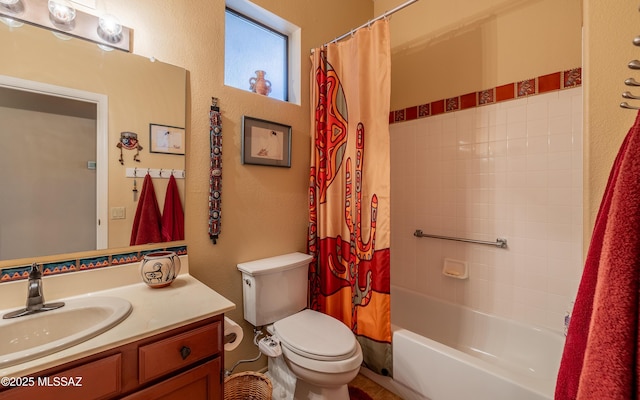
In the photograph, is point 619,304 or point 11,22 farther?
point 11,22

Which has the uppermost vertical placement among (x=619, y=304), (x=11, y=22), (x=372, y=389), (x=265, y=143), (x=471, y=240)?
(x=11, y=22)

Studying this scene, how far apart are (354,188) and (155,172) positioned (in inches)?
42.4

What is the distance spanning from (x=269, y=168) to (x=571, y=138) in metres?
1.77

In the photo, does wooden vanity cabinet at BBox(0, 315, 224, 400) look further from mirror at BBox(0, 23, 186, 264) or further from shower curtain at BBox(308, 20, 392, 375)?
shower curtain at BBox(308, 20, 392, 375)

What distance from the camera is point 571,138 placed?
150 centimetres

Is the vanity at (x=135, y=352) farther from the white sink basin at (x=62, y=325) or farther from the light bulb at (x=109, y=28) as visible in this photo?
the light bulb at (x=109, y=28)

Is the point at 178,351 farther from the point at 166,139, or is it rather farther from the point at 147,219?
the point at 166,139

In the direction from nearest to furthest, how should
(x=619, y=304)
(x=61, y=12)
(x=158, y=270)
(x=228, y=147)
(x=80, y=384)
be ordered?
(x=619, y=304), (x=80, y=384), (x=61, y=12), (x=158, y=270), (x=228, y=147)

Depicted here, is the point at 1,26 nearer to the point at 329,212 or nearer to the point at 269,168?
the point at 269,168

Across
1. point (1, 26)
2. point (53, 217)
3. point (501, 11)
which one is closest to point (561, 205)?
point (501, 11)

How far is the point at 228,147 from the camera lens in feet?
5.06

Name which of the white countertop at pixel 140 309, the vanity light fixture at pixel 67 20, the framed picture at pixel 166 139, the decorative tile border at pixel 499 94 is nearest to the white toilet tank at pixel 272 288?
the white countertop at pixel 140 309

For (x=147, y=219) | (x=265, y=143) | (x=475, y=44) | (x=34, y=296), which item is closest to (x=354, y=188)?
(x=265, y=143)

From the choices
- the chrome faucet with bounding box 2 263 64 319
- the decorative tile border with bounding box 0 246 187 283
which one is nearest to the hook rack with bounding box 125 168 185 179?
the decorative tile border with bounding box 0 246 187 283
